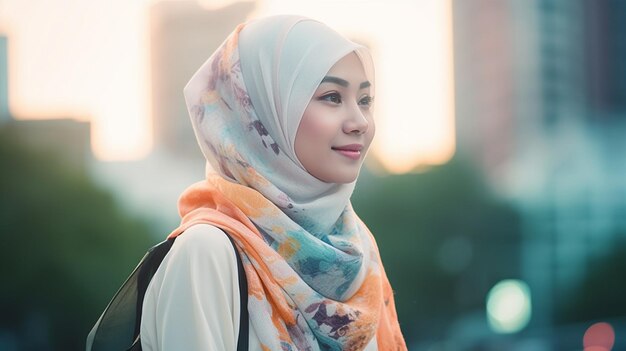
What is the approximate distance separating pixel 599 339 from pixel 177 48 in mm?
44690

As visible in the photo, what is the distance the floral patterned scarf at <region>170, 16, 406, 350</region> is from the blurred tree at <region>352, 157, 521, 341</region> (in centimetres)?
2660

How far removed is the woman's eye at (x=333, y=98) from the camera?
2.04m

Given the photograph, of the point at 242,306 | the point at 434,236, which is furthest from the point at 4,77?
the point at 242,306

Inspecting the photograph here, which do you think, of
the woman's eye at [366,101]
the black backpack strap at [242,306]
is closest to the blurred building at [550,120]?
the woman's eye at [366,101]

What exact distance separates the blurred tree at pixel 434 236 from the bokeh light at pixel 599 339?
455 centimetres

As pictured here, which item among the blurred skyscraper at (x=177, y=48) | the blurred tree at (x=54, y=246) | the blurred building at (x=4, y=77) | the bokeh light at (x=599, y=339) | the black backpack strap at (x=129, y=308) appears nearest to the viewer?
the black backpack strap at (x=129, y=308)

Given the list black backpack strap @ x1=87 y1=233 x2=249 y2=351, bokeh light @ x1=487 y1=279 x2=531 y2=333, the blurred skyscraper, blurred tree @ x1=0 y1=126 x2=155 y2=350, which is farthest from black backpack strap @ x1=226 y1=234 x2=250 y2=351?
the blurred skyscraper

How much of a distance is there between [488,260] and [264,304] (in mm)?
41762

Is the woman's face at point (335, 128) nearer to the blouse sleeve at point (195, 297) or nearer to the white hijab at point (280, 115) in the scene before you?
the white hijab at point (280, 115)

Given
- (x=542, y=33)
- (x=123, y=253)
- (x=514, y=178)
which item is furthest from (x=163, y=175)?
(x=123, y=253)

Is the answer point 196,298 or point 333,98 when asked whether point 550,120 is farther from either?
point 196,298

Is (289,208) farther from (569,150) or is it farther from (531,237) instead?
(569,150)

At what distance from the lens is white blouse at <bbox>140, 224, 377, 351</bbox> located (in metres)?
1.83

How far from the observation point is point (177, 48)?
7019 centimetres
